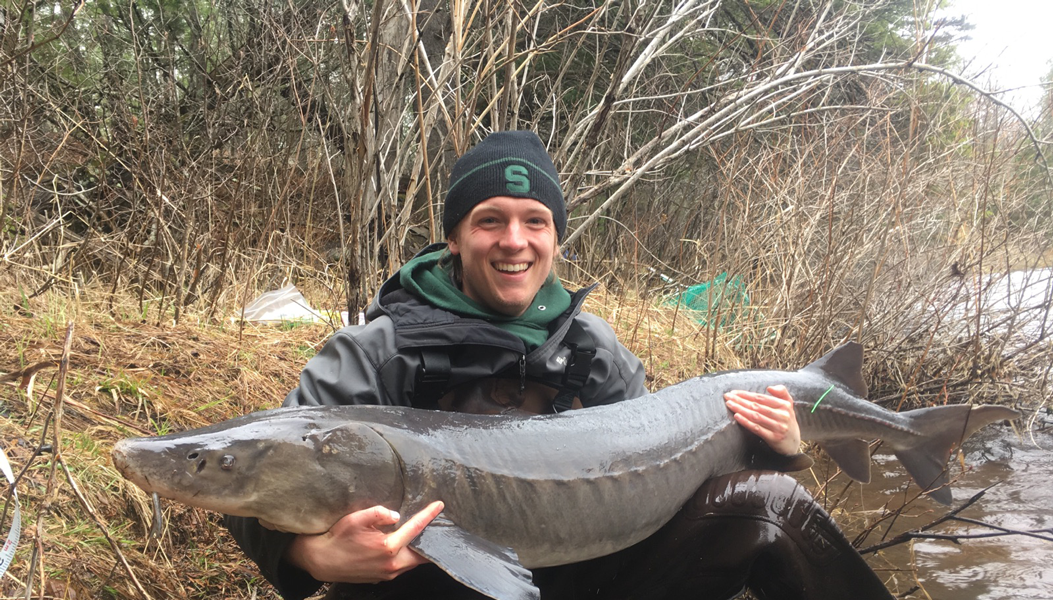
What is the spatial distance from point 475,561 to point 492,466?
280 millimetres

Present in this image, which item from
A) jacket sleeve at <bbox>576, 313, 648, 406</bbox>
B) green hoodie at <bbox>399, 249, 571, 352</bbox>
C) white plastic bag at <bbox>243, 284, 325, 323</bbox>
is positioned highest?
green hoodie at <bbox>399, 249, 571, 352</bbox>

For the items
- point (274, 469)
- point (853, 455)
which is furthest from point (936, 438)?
point (274, 469)

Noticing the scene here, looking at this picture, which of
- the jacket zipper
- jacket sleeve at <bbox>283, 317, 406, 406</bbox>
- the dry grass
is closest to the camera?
jacket sleeve at <bbox>283, 317, 406, 406</bbox>

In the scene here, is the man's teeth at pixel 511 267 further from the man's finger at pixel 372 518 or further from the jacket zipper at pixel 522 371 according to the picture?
the man's finger at pixel 372 518

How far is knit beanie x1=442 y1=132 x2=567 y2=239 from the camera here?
7.68ft

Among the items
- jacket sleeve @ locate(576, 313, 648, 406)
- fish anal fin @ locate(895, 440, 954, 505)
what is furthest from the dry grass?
fish anal fin @ locate(895, 440, 954, 505)

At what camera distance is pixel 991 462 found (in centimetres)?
509

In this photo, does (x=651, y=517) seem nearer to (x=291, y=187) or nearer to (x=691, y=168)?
(x=291, y=187)

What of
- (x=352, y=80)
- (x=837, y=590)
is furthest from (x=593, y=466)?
(x=352, y=80)

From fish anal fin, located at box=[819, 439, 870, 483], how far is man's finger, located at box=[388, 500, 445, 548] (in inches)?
65.4

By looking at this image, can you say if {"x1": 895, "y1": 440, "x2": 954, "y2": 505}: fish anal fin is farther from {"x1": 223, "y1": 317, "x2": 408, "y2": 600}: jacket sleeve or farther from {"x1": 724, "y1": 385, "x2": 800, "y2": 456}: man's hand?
{"x1": 223, "y1": 317, "x2": 408, "y2": 600}: jacket sleeve

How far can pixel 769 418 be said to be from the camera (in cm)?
234

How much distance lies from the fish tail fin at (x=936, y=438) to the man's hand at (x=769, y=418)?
28.0 inches

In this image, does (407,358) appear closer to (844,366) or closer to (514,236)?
(514,236)
